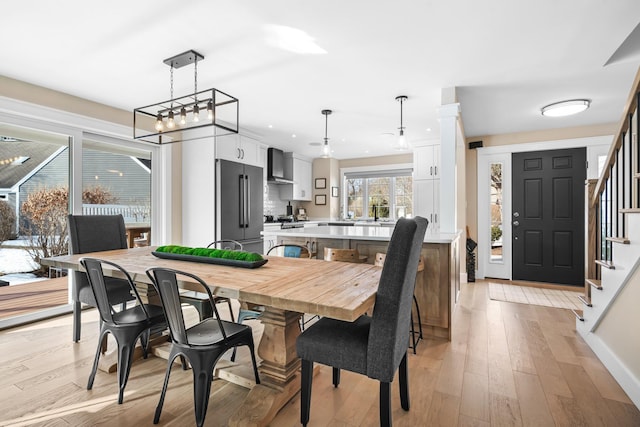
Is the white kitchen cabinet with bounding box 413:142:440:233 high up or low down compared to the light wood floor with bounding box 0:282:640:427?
up

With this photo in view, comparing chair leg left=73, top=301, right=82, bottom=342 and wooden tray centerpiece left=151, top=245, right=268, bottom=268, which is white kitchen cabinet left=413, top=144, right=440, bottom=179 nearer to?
wooden tray centerpiece left=151, top=245, right=268, bottom=268

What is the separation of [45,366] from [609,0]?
4369mm

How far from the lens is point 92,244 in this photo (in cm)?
281

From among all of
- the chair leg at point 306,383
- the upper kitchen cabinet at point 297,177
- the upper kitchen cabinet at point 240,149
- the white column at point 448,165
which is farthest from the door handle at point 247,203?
the chair leg at point 306,383

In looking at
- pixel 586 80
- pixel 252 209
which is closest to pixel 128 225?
pixel 252 209

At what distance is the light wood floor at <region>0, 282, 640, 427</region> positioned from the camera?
1681 millimetres

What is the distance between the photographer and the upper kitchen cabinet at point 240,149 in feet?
14.7

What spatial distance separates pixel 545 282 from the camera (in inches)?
191

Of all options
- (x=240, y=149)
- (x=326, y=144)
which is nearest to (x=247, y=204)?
(x=240, y=149)

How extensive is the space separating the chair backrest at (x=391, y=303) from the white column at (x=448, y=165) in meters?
2.08

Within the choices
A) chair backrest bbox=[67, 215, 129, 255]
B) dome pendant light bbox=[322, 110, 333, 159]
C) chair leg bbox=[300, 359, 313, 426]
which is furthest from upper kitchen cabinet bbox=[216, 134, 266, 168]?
chair leg bbox=[300, 359, 313, 426]

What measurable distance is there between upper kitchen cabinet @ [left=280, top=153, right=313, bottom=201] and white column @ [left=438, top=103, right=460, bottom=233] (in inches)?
145

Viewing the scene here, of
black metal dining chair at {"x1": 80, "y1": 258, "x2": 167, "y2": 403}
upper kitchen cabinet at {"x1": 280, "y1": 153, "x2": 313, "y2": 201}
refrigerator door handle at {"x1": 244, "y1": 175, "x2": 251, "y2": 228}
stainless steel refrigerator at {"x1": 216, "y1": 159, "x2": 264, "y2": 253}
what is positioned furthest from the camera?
upper kitchen cabinet at {"x1": 280, "y1": 153, "x2": 313, "y2": 201}

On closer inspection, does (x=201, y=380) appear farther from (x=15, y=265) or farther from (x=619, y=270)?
(x=15, y=265)
